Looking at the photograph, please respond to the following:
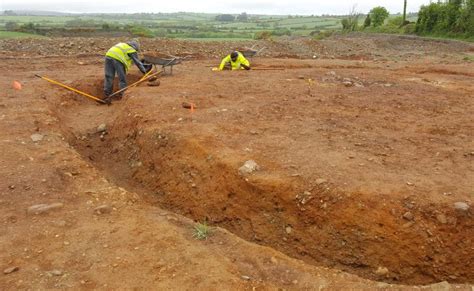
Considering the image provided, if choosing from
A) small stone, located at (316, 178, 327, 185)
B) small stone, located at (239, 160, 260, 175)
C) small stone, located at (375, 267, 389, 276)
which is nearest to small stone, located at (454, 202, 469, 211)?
small stone, located at (375, 267, 389, 276)

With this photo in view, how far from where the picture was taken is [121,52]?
8.86 metres

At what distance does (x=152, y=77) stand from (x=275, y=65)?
4.47 meters

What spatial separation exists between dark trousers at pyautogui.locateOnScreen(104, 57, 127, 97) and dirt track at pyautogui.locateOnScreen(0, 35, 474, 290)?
2.05 feet

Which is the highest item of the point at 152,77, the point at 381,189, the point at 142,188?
the point at 152,77

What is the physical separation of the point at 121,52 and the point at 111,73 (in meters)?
0.58

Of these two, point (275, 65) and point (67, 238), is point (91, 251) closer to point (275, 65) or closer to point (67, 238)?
point (67, 238)

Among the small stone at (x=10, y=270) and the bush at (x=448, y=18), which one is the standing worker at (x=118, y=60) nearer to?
the small stone at (x=10, y=270)

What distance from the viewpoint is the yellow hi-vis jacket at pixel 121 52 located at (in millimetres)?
8789

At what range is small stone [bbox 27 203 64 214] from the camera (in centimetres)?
443

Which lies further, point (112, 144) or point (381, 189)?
point (112, 144)

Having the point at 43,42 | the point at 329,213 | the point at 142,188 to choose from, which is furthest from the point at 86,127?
the point at 43,42

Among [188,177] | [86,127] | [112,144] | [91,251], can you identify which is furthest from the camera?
[86,127]

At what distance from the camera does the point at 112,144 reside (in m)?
7.18

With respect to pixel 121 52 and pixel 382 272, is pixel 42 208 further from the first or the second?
pixel 121 52
